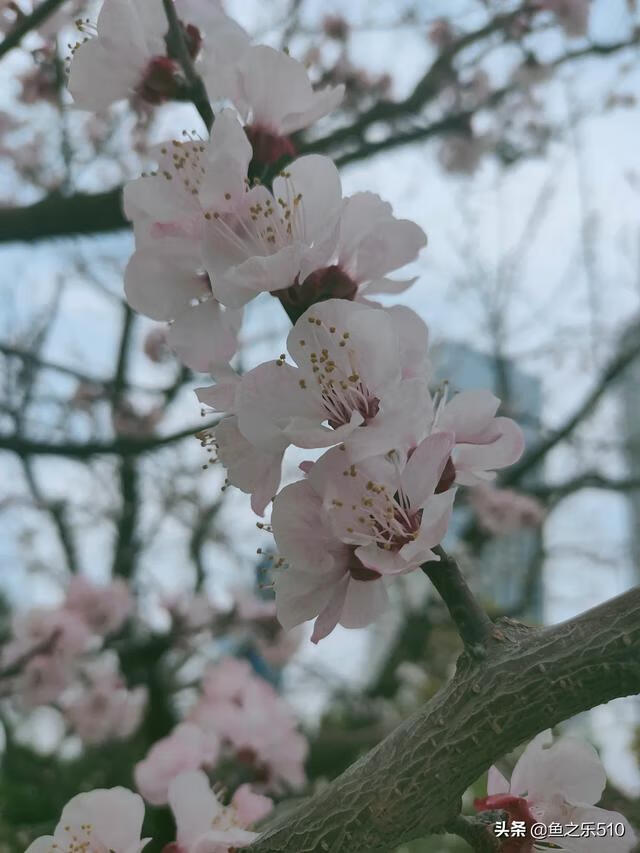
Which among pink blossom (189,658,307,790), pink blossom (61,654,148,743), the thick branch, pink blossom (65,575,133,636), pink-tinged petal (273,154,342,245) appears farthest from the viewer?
pink blossom (61,654,148,743)

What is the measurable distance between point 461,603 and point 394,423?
13 cm

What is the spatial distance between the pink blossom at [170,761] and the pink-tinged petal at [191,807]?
27 centimetres

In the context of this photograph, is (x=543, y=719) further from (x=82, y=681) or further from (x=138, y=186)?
(x=82, y=681)

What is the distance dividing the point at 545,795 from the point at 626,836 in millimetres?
54

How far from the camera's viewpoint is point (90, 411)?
243 centimetres

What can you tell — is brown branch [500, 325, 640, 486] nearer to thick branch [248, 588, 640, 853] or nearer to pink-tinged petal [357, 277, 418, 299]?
pink-tinged petal [357, 277, 418, 299]

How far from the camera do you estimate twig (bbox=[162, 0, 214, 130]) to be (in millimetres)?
635

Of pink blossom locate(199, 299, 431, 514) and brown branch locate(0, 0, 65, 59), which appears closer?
pink blossom locate(199, 299, 431, 514)

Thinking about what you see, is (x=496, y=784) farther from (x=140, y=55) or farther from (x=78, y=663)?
(x=78, y=663)

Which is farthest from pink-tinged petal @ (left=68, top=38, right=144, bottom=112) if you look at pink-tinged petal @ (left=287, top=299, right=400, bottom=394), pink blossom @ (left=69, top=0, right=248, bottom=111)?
pink-tinged petal @ (left=287, top=299, right=400, bottom=394)

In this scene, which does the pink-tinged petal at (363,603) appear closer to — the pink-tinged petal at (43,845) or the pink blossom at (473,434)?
the pink blossom at (473,434)

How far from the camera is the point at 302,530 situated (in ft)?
1.62

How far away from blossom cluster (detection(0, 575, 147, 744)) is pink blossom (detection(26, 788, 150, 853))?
131 cm

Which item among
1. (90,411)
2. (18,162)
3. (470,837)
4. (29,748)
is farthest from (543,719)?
(29,748)
